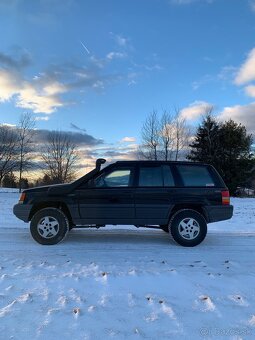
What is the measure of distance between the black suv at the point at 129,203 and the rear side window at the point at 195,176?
0.02 m

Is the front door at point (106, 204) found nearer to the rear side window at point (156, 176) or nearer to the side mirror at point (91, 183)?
the side mirror at point (91, 183)

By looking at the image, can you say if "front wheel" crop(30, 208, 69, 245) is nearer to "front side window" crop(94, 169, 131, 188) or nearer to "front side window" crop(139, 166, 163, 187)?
"front side window" crop(94, 169, 131, 188)

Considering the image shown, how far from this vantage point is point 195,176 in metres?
8.48

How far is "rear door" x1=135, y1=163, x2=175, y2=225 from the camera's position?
27.0 ft

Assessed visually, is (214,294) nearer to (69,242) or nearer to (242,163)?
(69,242)

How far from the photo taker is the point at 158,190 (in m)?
8.28

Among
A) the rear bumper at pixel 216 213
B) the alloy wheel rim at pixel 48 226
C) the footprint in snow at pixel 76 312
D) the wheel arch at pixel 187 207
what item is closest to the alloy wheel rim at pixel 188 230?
the wheel arch at pixel 187 207

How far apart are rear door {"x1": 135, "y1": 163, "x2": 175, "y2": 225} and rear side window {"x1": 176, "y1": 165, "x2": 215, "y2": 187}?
314 millimetres

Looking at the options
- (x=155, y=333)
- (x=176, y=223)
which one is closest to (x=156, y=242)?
(x=176, y=223)

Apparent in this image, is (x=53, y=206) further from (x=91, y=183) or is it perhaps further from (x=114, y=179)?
(x=114, y=179)

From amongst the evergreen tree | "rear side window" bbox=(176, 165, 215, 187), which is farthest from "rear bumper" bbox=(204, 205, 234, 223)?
the evergreen tree

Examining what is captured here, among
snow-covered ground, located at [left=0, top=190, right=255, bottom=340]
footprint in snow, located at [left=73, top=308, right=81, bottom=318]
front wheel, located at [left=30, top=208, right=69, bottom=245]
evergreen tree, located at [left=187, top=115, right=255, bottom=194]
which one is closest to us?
snow-covered ground, located at [left=0, top=190, right=255, bottom=340]

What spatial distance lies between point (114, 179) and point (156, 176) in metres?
0.93

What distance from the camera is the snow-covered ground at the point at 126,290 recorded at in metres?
3.92
